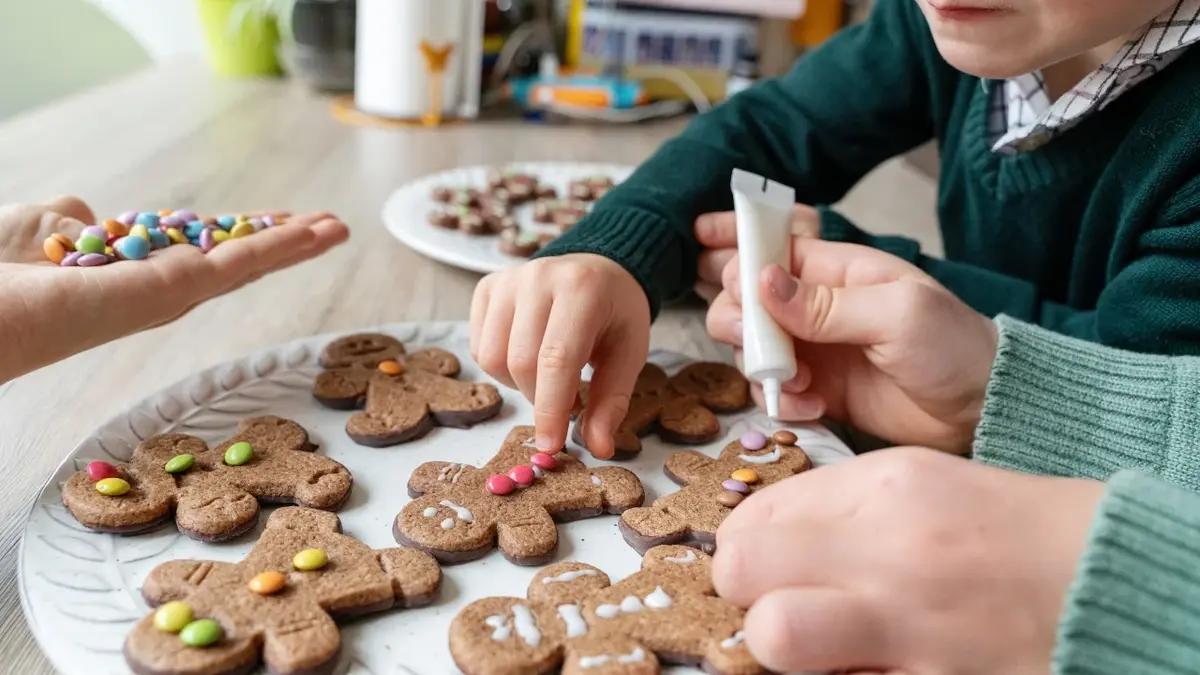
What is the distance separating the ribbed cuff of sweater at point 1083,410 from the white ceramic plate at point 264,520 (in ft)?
0.36

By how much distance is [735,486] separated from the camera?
563mm

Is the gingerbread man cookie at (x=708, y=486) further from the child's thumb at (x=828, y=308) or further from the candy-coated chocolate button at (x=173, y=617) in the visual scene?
the candy-coated chocolate button at (x=173, y=617)

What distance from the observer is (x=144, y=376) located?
0.71 m

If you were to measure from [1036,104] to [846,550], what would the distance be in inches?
20.2

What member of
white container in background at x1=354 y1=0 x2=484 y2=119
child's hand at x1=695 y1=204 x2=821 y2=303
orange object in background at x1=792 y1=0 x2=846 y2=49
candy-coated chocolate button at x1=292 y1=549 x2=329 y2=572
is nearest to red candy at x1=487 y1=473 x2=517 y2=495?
candy-coated chocolate button at x1=292 y1=549 x2=329 y2=572

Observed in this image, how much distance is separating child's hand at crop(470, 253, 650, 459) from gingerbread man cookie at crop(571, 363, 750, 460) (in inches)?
0.8

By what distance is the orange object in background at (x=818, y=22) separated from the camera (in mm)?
1938

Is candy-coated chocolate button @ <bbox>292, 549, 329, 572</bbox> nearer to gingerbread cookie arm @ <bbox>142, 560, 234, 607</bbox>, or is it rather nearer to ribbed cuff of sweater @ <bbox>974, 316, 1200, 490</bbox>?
gingerbread cookie arm @ <bbox>142, 560, 234, 607</bbox>

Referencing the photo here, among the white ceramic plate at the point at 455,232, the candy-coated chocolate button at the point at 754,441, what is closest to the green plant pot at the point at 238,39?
the white ceramic plate at the point at 455,232

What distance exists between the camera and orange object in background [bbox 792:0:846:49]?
1.94 m

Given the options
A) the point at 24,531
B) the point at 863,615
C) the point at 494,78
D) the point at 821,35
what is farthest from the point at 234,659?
the point at 821,35

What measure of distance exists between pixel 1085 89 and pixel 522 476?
51cm

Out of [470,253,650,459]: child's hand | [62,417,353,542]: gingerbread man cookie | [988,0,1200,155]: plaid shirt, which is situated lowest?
[62,417,353,542]: gingerbread man cookie

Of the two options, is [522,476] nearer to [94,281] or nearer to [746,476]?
[746,476]
